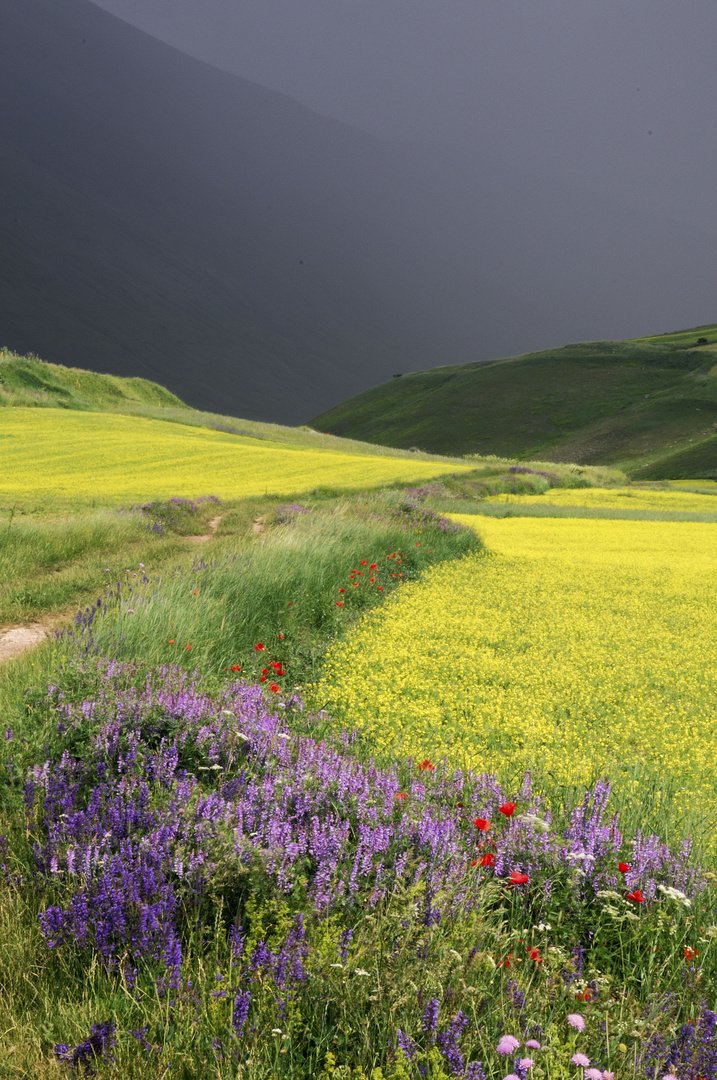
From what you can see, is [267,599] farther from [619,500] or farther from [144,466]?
[619,500]

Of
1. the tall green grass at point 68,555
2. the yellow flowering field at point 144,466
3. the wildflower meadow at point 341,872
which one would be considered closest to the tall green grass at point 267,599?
the wildflower meadow at point 341,872

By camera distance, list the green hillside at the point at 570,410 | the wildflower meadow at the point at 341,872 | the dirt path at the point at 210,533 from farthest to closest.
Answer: the green hillside at the point at 570,410 < the dirt path at the point at 210,533 < the wildflower meadow at the point at 341,872

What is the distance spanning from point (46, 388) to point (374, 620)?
47.8 m

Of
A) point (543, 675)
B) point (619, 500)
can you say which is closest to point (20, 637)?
point (543, 675)

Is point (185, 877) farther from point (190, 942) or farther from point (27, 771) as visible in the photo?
point (27, 771)

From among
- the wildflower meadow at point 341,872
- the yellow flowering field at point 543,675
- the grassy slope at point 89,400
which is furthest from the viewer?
the grassy slope at point 89,400

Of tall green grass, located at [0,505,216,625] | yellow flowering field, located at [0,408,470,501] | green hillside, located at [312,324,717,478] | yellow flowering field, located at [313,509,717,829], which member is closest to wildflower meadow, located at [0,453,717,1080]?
yellow flowering field, located at [313,509,717,829]

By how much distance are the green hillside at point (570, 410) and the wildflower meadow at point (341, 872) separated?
58.6 metres

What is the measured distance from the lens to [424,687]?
5.43 m

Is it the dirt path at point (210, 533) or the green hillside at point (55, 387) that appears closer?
the dirt path at point (210, 533)

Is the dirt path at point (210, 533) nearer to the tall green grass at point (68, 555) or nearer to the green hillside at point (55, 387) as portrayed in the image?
the tall green grass at point (68, 555)

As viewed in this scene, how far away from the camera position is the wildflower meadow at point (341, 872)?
5.79 ft

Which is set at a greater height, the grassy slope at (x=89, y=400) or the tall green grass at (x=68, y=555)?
the grassy slope at (x=89, y=400)

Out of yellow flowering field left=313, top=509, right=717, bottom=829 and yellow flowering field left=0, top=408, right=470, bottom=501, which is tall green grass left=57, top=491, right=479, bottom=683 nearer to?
yellow flowering field left=313, top=509, right=717, bottom=829
